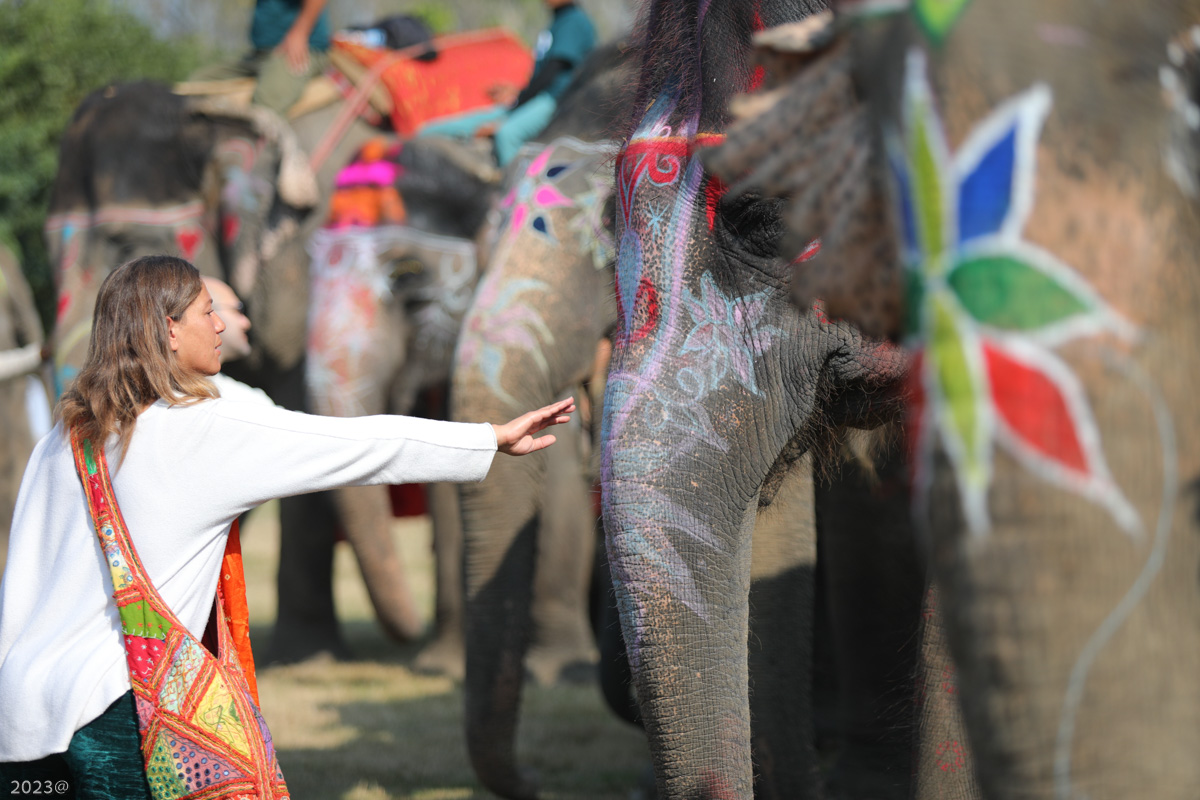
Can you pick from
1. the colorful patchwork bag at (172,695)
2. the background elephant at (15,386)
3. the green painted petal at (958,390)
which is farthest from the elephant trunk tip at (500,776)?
the background elephant at (15,386)

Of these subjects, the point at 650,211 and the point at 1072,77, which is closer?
the point at 1072,77

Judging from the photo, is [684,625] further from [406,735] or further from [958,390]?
[406,735]

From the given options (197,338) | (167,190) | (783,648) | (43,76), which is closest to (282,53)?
(167,190)

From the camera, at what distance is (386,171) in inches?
198

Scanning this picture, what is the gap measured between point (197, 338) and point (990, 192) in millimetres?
1168

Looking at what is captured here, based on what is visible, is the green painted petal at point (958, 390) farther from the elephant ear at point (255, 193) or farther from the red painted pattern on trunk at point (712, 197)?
the elephant ear at point (255, 193)

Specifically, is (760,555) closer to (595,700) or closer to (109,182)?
(595,700)

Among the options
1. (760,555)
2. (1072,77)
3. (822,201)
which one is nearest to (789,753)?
(760,555)

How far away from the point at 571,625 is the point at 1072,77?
180 inches

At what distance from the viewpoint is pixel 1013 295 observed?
3.43 ft

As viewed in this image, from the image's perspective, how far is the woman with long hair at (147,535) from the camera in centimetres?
179

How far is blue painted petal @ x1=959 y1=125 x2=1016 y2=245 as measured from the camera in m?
1.05

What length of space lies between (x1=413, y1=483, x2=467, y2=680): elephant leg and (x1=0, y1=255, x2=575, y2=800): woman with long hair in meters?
3.38

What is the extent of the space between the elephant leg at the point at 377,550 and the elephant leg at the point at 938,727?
2.83 m
